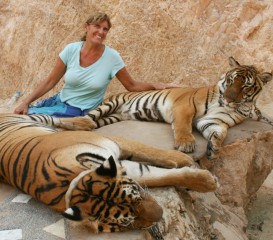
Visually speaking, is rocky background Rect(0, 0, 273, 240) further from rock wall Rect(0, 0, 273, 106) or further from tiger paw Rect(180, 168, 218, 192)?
tiger paw Rect(180, 168, 218, 192)

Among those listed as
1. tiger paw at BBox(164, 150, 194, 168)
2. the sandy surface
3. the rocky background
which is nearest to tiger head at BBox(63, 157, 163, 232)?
tiger paw at BBox(164, 150, 194, 168)

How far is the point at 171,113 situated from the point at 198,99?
259 millimetres

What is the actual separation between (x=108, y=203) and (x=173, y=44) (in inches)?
176

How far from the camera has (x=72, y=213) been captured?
1.99 meters

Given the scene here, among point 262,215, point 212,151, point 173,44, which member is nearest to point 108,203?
point 212,151

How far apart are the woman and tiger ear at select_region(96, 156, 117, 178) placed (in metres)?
1.93

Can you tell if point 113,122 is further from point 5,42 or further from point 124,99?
point 5,42

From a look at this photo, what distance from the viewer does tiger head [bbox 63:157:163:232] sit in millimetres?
2016

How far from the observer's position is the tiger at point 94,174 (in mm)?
2029

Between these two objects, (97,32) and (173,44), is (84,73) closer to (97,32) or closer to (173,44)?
(97,32)

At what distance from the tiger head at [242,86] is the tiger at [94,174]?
955 millimetres

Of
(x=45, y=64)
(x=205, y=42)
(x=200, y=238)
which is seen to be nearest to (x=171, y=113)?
(x=200, y=238)

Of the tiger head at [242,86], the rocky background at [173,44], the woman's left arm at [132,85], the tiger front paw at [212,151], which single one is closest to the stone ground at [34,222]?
the tiger front paw at [212,151]

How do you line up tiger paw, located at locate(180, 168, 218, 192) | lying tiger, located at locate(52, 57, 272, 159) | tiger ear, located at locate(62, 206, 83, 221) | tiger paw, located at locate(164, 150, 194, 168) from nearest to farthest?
tiger ear, located at locate(62, 206, 83, 221)
tiger paw, located at locate(180, 168, 218, 192)
tiger paw, located at locate(164, 150, 194, 168)
lying tiger, located at locate(52, 57, 272, 159)
